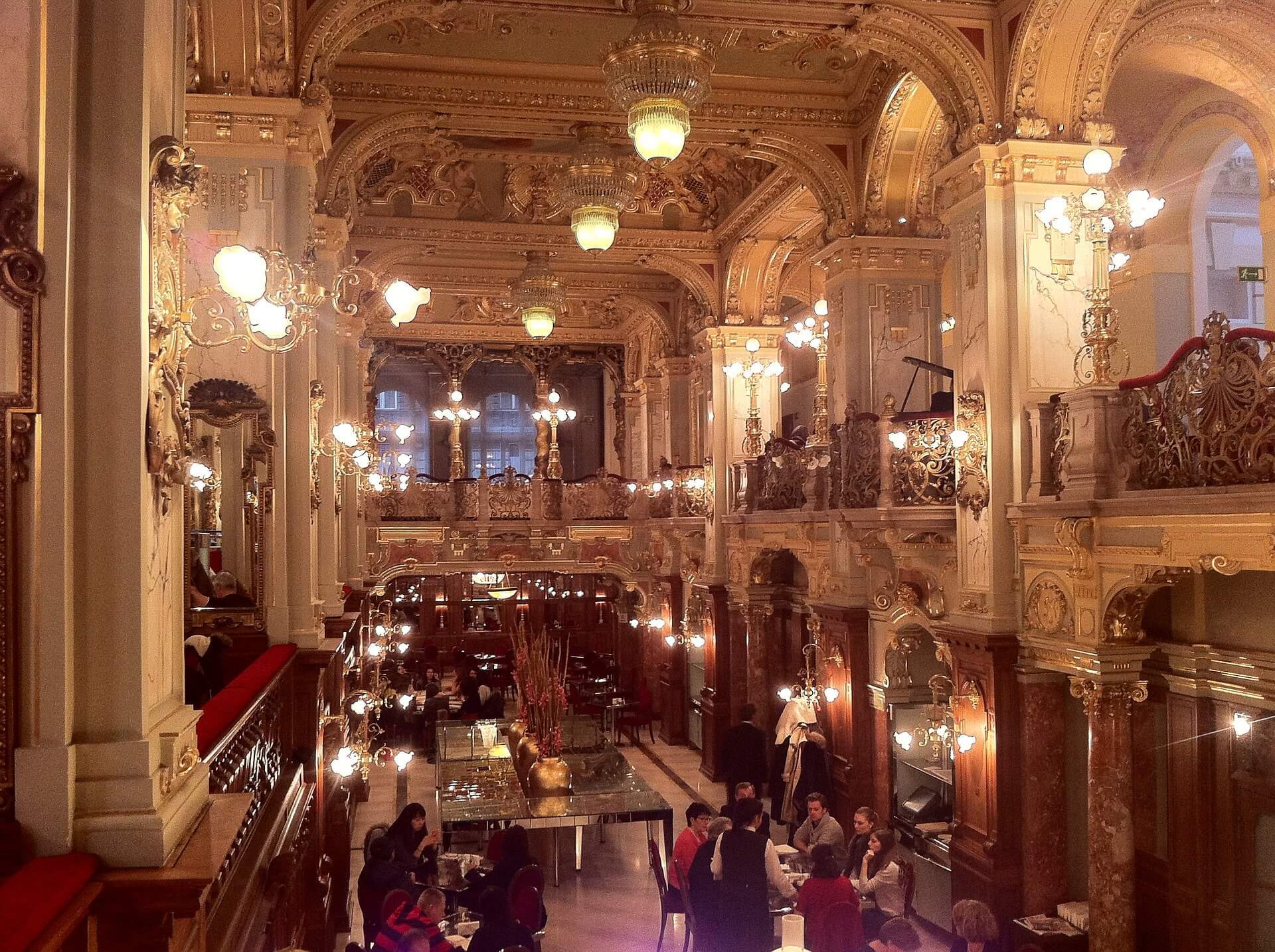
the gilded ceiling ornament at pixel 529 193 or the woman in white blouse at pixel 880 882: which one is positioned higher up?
the gilded ceiling ornament at pixel 529 193

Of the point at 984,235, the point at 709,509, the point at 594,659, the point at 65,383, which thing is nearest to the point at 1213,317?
the point at 984,235

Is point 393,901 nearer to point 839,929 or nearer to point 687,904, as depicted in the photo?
point 687,904

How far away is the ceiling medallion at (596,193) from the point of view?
957 cm

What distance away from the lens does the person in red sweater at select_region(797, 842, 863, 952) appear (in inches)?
276

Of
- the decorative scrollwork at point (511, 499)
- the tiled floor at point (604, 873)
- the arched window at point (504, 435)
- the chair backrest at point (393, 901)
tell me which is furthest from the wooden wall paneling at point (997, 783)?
the arched window at point (504, 435)

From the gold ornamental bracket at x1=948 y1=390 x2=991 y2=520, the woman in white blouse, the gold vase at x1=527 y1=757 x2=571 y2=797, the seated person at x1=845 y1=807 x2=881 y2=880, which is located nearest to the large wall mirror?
the gold vase at x1=527 y1=757 x2=571 y2=797

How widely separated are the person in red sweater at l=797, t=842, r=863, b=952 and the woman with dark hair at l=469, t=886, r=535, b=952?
71.5 inches

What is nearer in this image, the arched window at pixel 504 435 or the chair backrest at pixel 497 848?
the chair backrest at pixel 497 848

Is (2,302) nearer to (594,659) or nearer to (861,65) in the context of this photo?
(861,65)

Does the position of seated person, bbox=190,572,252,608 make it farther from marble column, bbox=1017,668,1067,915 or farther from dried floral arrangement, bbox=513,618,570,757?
marble column, bbox=1017,668,1067,915

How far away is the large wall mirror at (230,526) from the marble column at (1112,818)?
19.3 ft

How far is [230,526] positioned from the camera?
7770mm

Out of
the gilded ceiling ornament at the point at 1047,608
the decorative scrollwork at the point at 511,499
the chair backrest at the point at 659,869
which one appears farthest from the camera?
the decorative scrollwork at the point at 511,499

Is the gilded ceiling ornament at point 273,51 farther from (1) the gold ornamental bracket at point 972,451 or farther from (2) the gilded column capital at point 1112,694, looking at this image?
(2) the gilded column capital at point 1112,694
